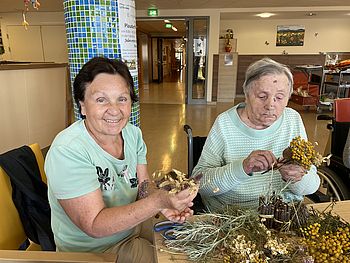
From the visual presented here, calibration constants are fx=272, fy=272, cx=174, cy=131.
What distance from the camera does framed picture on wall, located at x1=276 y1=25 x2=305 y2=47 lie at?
28.9 ft

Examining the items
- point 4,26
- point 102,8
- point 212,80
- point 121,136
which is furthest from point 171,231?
point 4,26

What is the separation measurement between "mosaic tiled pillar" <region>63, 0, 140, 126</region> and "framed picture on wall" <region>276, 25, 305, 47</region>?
318 inches

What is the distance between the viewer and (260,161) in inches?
39.4

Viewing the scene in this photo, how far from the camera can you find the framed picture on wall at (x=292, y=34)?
28.9 feet

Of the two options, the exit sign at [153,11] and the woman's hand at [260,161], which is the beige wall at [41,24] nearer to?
the exit sign at [153,11]

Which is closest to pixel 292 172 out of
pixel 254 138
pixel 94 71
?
pixel 254 138

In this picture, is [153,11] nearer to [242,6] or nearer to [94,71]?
[242,6]

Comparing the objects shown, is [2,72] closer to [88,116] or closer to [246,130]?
[88,116]

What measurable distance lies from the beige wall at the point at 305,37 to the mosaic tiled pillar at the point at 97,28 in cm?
769

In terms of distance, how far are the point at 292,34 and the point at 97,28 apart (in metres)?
8.49

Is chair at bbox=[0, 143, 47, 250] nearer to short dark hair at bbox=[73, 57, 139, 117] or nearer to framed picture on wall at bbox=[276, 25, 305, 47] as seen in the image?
short dark hair at bbox=[73, 57, 139, 117]

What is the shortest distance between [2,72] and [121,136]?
113 inches

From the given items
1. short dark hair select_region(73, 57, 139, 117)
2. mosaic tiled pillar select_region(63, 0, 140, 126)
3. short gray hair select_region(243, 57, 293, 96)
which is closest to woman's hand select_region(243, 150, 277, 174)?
short gray hair select_region(243, 57, 293, 96)

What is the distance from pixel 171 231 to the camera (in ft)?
3.03
